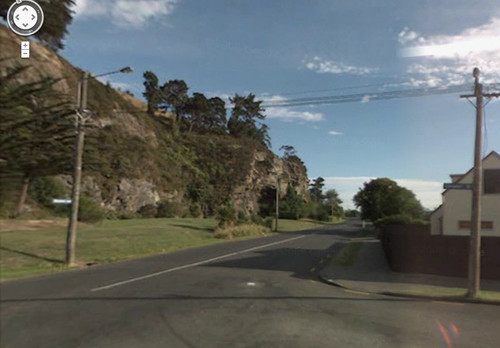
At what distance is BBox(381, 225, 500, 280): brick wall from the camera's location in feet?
52.3

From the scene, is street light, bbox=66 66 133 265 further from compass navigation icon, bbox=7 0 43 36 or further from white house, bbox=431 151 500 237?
white house, bbox=431 151 500 237

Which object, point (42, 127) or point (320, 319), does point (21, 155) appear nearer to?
point (42, 127)

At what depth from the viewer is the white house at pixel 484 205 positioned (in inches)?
896

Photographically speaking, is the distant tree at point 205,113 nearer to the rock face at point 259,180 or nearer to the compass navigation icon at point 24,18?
the rock face at point 259,180

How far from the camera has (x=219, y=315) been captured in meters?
8.91

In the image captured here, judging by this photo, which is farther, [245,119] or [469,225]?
[245,119]

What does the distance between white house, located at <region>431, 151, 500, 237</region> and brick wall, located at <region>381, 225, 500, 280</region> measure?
6.73 metres

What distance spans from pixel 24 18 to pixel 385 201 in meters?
37.4

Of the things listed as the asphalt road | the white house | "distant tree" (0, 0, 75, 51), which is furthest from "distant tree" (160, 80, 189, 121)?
the asphalt road

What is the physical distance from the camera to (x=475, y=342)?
7422mm

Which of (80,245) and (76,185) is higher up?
(76,185)

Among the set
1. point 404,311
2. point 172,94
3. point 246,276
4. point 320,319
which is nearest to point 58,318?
point 320,319

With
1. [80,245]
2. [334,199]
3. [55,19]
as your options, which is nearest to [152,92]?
[55,19]

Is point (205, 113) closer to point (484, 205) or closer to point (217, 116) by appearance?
point (217, 116)
